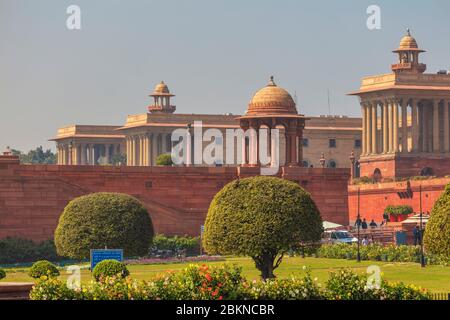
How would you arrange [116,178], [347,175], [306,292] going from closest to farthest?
[306,292], [116,178], [347,175]

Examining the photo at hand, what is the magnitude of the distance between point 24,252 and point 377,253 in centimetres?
1833

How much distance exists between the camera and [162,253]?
8162cm

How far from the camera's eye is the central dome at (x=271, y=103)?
93906mm

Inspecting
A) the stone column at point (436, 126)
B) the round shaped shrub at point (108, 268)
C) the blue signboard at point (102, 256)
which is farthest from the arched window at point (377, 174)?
the round shaped shrub at point (108, 268)

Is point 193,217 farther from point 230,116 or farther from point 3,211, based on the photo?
point 230,116

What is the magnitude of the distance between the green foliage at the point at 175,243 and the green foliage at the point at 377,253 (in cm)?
867

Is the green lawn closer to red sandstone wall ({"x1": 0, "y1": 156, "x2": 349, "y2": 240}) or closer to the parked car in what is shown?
the parked car

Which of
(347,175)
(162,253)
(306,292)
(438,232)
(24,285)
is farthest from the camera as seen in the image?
(347,175)

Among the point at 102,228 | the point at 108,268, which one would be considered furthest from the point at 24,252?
the point at 108,268

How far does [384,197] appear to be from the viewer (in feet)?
376

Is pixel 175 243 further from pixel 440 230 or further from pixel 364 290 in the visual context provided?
pixel 364 290

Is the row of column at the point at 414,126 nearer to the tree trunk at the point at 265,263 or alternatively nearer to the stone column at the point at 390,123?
the stone column at the point at 390,123

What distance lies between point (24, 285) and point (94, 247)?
24877 mm
